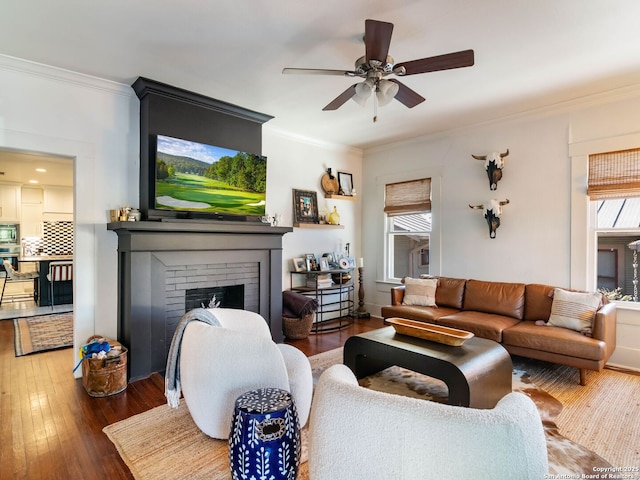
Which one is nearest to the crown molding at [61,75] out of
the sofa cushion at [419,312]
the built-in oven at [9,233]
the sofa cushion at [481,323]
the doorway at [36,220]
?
Answer: the sofa cushion at [419,312]

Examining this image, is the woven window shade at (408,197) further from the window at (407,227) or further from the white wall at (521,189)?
the white wall at (521,189)

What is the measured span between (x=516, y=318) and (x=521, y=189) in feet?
5.09

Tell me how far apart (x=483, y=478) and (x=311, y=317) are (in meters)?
3.64

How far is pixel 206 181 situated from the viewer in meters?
3.73

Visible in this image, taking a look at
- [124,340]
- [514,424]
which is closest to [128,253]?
[124,340]

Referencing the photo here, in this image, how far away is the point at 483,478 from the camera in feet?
3.00

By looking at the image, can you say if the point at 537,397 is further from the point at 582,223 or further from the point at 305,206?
the point at 305,206

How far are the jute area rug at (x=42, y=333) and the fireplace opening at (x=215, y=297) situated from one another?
1.76 meters

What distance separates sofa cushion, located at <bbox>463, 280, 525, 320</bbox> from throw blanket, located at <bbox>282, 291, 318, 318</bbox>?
1903 mm

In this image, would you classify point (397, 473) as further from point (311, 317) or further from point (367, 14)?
point (311, 317)

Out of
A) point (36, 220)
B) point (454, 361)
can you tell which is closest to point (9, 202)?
point (36, 220)

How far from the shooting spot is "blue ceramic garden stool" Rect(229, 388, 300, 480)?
1.72 meters

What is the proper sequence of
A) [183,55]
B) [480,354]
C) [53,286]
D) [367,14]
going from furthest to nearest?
[53,286] → [183,55] → [480,354] → [367,14]

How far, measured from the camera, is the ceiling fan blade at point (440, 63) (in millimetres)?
2215
